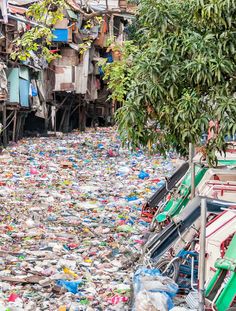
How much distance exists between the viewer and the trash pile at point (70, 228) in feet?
21.3

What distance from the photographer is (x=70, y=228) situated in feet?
31.7

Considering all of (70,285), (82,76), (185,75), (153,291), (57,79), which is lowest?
(70,285)

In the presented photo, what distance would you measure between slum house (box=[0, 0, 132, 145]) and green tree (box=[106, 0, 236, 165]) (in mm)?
12126

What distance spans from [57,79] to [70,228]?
761 inches

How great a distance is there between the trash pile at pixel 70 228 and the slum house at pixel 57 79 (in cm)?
440

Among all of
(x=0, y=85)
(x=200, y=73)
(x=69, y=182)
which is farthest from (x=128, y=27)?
(x=200, y=73)

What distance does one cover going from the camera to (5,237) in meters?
8.82

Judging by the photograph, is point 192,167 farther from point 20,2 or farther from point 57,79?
point 57,79

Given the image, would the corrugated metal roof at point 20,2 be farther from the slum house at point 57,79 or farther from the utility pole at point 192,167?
the utility pole at point 192,167

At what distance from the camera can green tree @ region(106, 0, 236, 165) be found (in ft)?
19.7

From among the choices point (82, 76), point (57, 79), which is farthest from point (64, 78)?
point (82, 76)

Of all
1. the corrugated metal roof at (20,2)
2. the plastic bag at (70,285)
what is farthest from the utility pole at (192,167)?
the corrugated metal roof at (20,2)

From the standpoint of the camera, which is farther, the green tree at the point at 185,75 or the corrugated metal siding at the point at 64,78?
the corrugated metal siding at the point at 64,78

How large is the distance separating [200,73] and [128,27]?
96.5 feet
